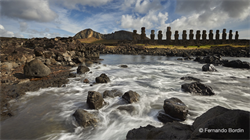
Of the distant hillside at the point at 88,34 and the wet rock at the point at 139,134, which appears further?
the distant hillside at the point at 88,34

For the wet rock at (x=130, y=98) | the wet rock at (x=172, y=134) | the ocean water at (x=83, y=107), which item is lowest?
the ocean water at (x=83, y=107)

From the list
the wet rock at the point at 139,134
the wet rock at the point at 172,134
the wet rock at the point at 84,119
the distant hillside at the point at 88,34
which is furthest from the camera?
the distant hillside at the point at 88,34

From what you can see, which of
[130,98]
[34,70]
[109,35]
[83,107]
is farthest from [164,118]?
[109,35]

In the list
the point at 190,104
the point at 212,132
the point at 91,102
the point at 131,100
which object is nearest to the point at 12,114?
the point at 91,102

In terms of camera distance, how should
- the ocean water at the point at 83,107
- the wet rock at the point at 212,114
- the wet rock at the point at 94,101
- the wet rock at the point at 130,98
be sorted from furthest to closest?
the wet rock at the point at 130,98 → the wet rock at the point at 94,101 → the ocean water at the point at 83,107 → the wet rock at the point at 212,114

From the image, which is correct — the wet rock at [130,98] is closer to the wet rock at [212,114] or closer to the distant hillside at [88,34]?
the wet rock at [212,114]

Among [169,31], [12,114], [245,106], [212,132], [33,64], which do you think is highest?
[169,31]

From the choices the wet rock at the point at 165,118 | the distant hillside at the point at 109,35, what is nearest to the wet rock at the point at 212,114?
the wet rock at the point at 165,118

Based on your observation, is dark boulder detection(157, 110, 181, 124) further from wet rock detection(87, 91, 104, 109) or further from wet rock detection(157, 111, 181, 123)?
wet rock detection(87, 91, 104, 109)

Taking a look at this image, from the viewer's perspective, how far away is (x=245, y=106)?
5336 mm

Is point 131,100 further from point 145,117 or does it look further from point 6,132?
point 6,132

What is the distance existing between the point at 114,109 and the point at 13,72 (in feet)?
27.6

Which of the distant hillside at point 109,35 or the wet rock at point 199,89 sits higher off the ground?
the distant hillside at point 109,35

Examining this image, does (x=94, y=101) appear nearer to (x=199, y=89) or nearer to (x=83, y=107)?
(x=83, y=107)
